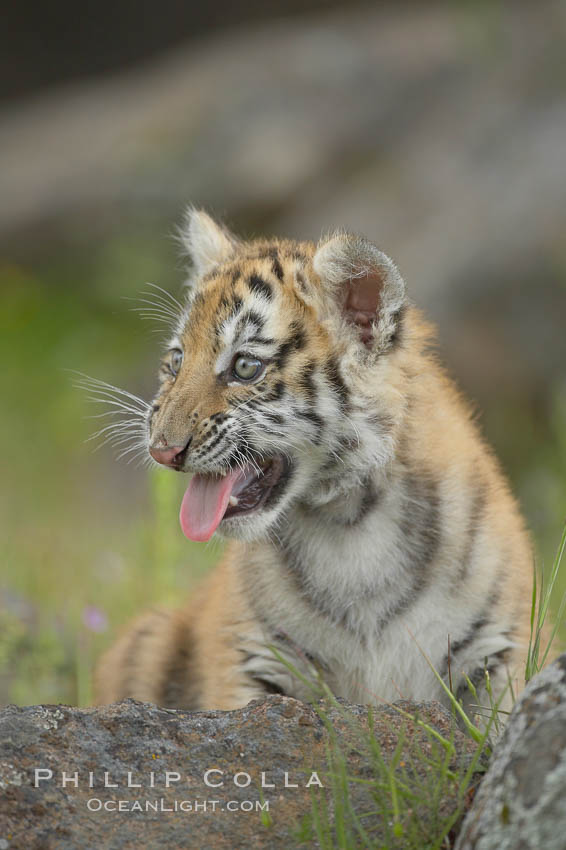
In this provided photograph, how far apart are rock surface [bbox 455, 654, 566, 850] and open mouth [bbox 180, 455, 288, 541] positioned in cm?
160

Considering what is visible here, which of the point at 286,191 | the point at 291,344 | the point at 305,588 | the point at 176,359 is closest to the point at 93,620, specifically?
the point at 305,588

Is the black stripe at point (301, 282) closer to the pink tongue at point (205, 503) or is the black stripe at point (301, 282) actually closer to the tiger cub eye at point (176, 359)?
the tiger cub eye at point (176, 359)

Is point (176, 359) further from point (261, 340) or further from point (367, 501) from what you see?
point (367, 501)

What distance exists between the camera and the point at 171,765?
2871mm

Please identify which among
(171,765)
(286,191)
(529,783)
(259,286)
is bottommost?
(171,765)

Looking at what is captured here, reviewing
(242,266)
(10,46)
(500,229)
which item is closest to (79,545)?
(242,266)

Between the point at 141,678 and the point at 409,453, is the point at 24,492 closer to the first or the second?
the point at 141,678

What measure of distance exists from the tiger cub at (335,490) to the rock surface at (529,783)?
4.52 feet

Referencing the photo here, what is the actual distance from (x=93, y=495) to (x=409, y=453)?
23.1ft

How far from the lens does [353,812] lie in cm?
259

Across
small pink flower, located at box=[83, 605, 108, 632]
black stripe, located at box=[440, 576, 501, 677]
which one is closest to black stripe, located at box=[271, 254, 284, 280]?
black stripe, located at box=[440, 576, 501, 677]

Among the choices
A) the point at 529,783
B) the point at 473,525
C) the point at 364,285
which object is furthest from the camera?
the point at 473,525

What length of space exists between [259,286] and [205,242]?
0.90 metres

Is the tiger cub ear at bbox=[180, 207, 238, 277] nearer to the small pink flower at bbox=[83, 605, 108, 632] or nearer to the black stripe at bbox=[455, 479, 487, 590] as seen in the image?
the black stripe at bbox=[455, 479, 487, 590]
